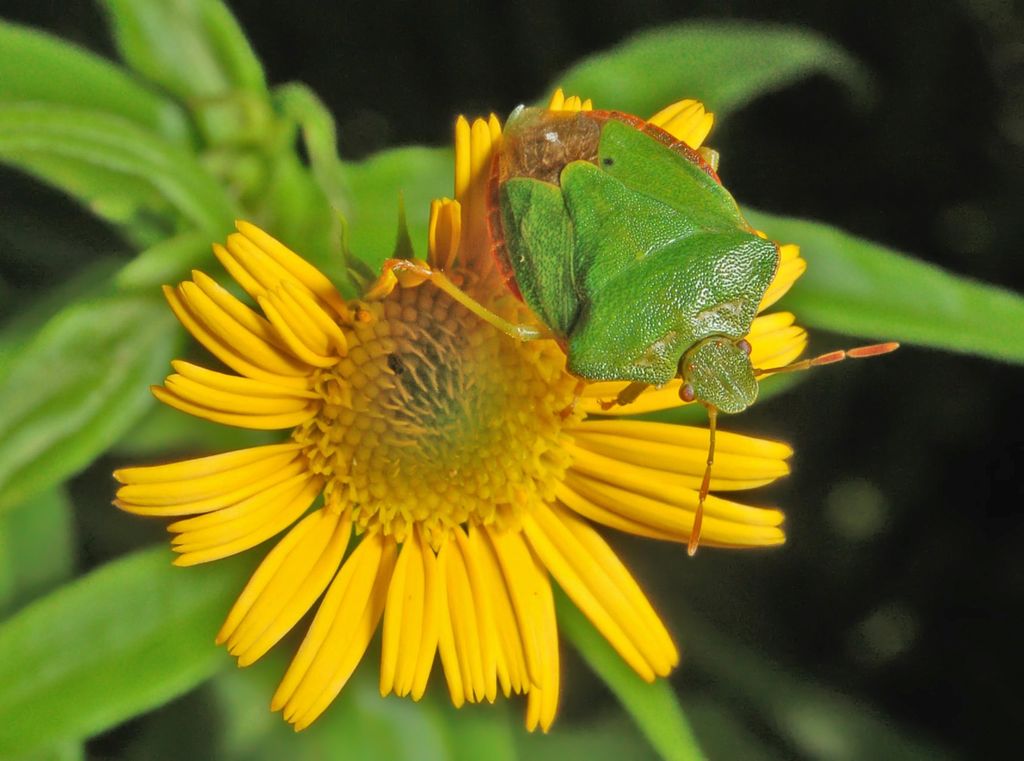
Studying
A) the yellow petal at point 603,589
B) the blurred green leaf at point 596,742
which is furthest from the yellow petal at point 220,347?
the blurred green leaf at point 596,742

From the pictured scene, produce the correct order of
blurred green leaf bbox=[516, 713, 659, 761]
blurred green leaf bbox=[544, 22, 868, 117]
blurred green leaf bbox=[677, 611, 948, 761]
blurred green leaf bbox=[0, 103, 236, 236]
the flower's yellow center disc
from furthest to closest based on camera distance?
blurred green leaf bbox=[677, 611, 948, 761]
blurred green leaf bbox=[516, 713, 659, 761]
blurred green leaf bbox=[544, 22, 868, 117]
the flower's yellow center disc
blurred green leaf bbox=[0, 103, 236, 236]

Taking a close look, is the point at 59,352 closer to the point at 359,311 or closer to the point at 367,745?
the point at 359,311

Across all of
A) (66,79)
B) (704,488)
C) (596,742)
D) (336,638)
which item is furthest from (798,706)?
(66,79)

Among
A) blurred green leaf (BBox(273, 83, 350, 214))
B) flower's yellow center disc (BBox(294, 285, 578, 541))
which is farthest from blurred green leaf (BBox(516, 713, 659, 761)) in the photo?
blurred green leaf (BBox(273, 83, 350, 214))

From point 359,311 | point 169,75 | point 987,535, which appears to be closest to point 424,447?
point 359,311

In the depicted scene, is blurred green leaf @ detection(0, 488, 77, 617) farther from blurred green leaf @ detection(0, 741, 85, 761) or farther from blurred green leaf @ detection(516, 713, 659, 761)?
blurred green leaf @ detection(516, 713, 659, 761)

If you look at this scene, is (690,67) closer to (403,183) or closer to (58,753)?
(403,183)

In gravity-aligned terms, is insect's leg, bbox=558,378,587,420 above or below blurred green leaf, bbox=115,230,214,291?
below
